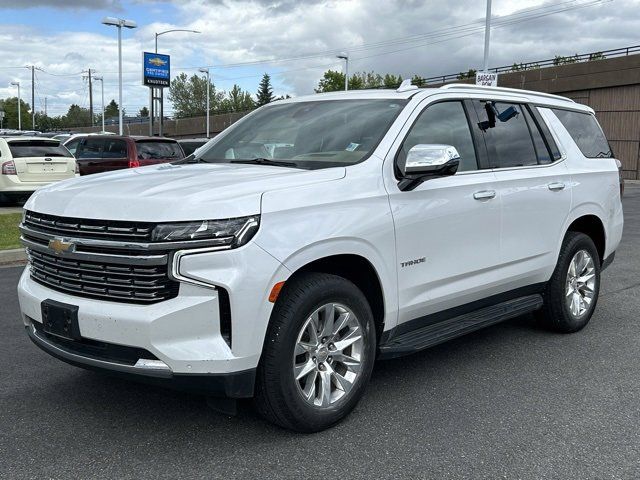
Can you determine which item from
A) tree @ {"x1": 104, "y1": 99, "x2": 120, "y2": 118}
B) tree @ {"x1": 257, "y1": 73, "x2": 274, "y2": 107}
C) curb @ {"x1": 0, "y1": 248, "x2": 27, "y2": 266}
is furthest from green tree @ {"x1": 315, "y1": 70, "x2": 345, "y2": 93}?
tree @ {"x1": 104, "y1": 99, "x2": 120, "y2": 118}

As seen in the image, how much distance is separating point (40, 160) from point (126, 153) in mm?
1862

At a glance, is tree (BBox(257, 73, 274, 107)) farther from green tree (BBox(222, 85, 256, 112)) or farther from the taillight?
the taillight

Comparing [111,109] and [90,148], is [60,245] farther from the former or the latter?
[111,109]

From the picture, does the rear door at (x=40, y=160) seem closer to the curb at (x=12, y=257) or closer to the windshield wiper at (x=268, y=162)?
the curb at (x=12, y=257)

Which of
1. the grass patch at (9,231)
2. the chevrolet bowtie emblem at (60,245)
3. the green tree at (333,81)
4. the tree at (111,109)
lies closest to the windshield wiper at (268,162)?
the chevrolet bowtie emblem at (60,245)

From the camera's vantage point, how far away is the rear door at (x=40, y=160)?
13.6 metres

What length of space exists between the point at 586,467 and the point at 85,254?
263 centimetres

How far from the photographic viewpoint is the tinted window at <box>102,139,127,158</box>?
49.2 ft

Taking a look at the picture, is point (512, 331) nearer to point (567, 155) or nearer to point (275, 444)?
point (567, 155)

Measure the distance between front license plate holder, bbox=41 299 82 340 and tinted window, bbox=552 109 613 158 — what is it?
4.21 meters

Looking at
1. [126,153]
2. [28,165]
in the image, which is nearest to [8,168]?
[28,165]

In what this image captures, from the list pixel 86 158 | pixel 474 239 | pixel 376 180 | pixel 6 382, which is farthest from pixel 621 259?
pixel 86 158

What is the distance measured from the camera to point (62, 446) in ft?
10.9

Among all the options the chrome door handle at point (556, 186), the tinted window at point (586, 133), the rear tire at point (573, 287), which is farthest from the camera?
the tinted window at point (586, 133)
